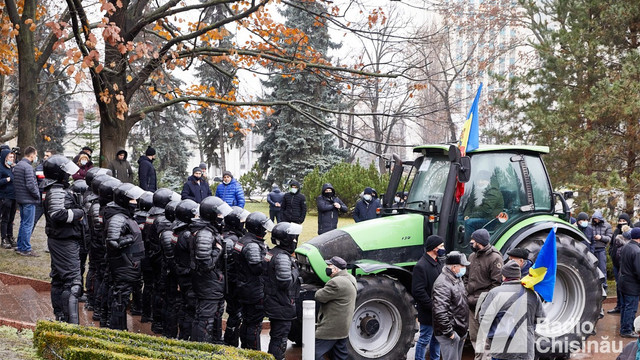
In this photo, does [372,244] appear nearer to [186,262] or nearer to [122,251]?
[186,262]

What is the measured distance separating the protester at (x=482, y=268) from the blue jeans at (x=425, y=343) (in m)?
0.59

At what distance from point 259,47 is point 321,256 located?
723cm

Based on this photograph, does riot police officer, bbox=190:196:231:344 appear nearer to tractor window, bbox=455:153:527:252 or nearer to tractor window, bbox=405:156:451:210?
tractor window, bbox=405:156:451:210

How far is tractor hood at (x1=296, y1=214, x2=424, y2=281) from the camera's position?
28.1 ft

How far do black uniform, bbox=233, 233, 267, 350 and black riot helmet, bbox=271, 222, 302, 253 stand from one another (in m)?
0.37

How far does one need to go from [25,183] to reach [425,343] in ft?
28.0

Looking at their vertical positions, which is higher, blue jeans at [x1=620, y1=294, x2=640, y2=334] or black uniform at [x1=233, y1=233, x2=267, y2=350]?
black uniform at [x1=233, y1=233, x2=267, y2=350]

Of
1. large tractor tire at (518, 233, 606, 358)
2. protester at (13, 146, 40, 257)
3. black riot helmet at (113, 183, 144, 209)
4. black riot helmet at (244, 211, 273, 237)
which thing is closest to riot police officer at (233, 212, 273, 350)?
black riot helmet at (244, 211, 273, 237)

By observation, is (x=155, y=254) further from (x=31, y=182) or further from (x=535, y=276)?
(x=535, y=276)

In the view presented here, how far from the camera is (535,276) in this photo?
647 centimetres

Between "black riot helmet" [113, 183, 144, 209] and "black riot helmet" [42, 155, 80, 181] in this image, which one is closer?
"black riot helmet" [42, 155, 80, 181]

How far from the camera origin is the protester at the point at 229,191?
50.8ft

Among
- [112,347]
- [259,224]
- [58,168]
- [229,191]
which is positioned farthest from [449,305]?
[229,191]

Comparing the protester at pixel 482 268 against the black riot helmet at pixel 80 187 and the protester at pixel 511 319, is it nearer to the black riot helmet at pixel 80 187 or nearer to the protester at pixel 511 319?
the protester at pixel 511 319
